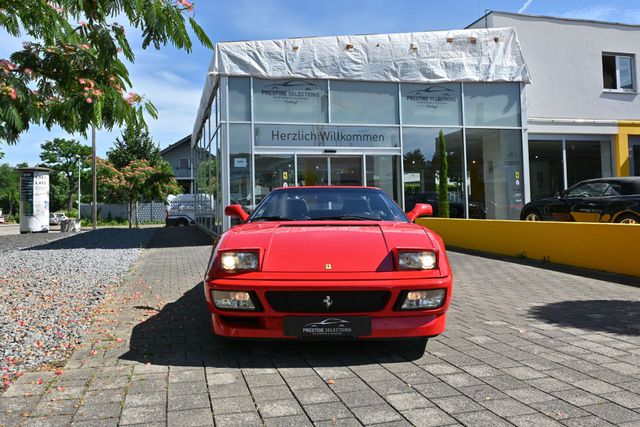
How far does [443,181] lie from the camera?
14.8 metres

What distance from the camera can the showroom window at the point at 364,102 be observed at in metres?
14.0

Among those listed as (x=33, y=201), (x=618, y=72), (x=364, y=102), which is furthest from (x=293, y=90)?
(x=33, y=201)

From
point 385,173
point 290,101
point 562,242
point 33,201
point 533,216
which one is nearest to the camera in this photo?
point 562,242

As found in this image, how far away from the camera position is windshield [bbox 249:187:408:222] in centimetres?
449

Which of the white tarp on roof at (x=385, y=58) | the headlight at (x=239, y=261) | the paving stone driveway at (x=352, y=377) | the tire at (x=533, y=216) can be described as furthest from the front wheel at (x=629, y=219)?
the headlight at (x=239, y=261)

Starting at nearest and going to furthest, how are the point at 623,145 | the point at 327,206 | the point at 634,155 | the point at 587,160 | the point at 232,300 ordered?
the point at 232,300
the point at 327,206
the point at 623,145
the point at 587,160
the point at 634,155

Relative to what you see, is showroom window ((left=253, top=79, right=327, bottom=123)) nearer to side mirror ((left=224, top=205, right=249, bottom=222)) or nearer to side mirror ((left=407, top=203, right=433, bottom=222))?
side mirror ((left=224, top=205, right=249, bottom=222))

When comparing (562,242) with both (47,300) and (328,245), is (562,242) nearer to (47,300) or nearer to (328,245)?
(328,245)

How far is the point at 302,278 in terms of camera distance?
3283 mm

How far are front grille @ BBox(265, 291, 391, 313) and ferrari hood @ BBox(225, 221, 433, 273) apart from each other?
160mm

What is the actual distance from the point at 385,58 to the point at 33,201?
17.4 metres

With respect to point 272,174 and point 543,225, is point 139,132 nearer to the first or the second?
point 543,225

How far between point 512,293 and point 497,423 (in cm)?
408

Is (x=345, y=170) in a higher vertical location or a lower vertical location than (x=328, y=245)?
higher
